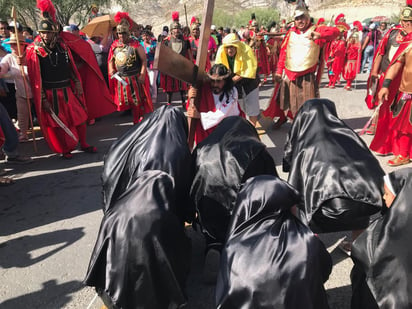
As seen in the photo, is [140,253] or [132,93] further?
[132,93]

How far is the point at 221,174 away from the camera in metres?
2.49

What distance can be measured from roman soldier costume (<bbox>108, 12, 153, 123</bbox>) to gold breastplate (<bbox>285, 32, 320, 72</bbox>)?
98.2 inches

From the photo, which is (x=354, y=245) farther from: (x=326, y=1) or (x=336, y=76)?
(x=326, y=1)

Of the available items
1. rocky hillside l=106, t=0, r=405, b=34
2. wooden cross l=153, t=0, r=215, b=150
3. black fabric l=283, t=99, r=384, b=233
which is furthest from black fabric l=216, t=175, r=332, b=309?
rocky hillside l=106, t=0, r=405, b=34

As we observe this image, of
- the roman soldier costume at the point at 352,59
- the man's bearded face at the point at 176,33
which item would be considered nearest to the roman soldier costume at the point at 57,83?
the man's bearded face at the point at 176,33

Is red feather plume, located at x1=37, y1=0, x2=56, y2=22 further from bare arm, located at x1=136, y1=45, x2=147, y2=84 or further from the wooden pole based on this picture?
Result: the wooden pole

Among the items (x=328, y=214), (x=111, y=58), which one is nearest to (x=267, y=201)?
(x=328, y=214)

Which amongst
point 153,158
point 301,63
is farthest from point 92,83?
point 153,158

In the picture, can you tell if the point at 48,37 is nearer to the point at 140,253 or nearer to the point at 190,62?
the point at 190,62

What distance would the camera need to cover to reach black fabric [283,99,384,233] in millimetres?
2199

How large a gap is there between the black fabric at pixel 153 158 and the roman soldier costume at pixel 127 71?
3251 mm

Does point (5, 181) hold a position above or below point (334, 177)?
below

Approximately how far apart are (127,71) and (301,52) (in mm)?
2913

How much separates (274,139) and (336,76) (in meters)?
5.95
